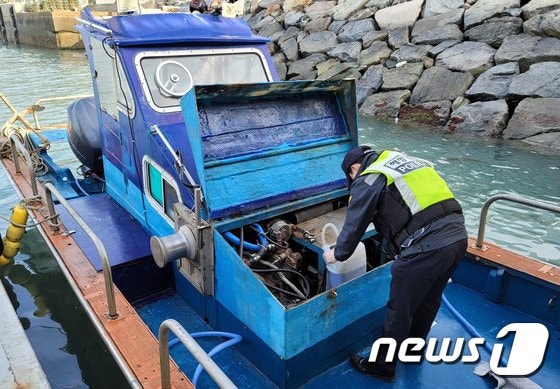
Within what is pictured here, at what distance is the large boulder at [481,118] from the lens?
1079 centimetres

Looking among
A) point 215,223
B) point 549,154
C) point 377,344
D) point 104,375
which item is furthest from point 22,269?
point 549,154

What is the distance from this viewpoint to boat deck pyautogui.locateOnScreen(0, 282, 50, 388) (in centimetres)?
251

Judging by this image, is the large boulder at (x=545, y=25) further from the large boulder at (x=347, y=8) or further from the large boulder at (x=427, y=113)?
the large boulder at (x=347, y=8)

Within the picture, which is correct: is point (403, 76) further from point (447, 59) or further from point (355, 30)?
point (355, 30)

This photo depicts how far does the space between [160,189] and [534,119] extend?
9.29 meters

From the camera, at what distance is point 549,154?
956cm

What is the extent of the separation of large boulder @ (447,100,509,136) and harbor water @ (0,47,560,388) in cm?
34

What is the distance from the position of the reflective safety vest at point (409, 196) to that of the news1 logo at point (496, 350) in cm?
82

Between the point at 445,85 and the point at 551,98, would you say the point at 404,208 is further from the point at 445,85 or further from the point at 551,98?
the point at 445,85

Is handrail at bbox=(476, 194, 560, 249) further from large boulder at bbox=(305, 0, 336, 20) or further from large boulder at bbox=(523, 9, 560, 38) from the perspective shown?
large boulder at bbox=(305, 0, 336, 20)

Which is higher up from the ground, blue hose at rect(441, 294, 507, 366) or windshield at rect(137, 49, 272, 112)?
windshield at rect(137, 49, 272, 112)

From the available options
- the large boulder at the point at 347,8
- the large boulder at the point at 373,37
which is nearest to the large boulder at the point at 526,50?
the large boulder at the point at 373,37

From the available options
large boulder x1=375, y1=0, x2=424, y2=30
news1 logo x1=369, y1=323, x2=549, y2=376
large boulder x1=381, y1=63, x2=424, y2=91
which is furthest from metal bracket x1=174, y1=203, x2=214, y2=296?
large boulder x1=375, y1=0, x2=424, y2=30

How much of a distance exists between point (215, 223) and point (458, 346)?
2.06m
